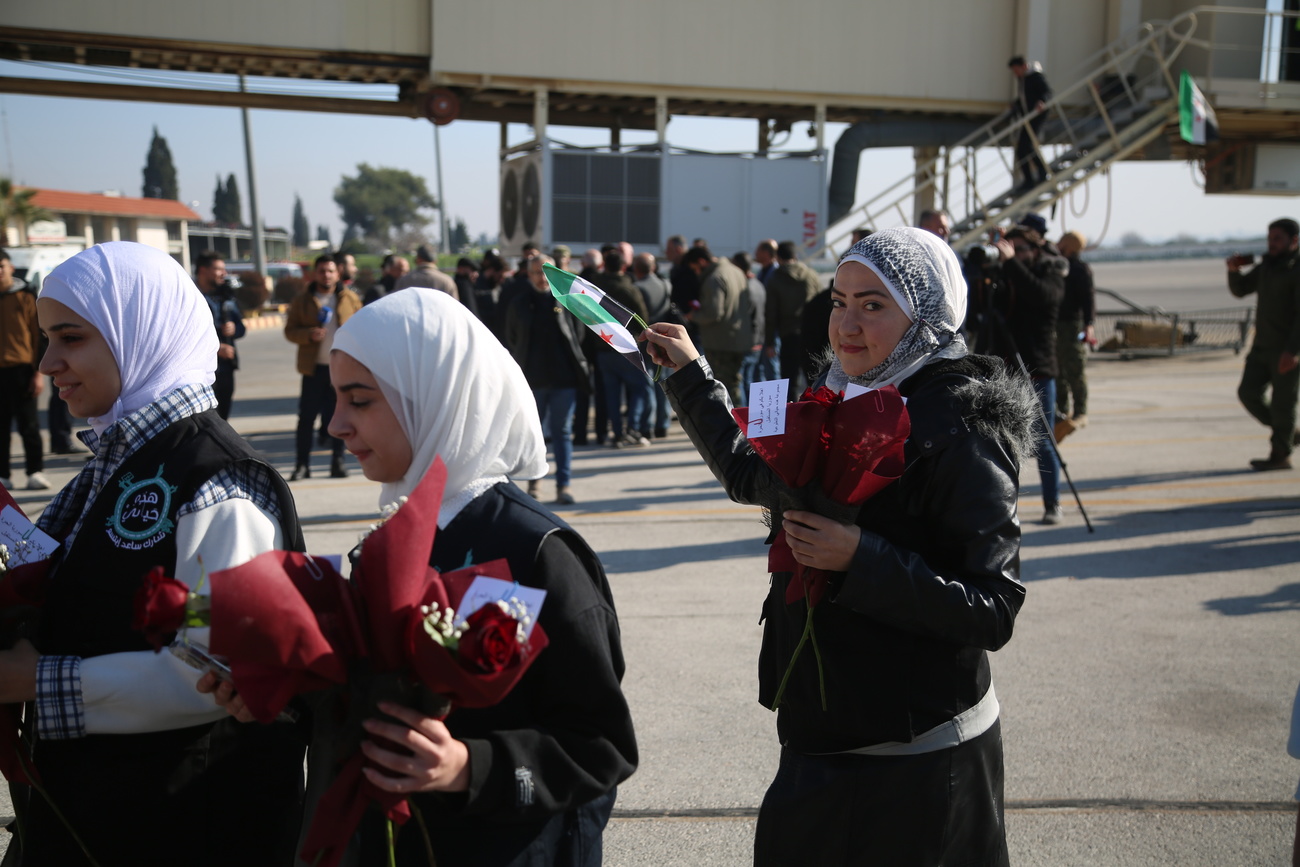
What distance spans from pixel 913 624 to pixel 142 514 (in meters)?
1.57

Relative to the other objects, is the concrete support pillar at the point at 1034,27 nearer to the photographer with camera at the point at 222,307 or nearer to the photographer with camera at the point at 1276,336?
the photographer with camera at the point at 1276,336

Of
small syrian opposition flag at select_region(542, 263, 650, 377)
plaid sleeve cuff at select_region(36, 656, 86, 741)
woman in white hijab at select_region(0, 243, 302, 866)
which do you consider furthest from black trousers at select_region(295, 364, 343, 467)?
plaid sleeve cuff at select_region(36, 656, 86, 741)

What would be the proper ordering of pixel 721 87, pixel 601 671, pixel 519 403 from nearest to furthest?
pixel 601 671
pixel 519 403
pixel 721 87

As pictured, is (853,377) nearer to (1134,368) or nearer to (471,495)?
(471,495)

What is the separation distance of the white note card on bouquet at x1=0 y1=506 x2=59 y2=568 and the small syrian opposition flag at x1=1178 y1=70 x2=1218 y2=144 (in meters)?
17.5

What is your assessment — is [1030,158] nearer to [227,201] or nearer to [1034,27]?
[1034,27]

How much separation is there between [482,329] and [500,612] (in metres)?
0.69

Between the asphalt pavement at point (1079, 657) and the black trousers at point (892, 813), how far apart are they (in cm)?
136

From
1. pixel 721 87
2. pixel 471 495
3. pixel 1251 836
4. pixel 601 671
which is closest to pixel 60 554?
pixel 471 495

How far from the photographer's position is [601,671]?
181 cm

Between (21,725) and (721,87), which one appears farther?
(721,87)

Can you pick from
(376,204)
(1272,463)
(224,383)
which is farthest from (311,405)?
(376,204)

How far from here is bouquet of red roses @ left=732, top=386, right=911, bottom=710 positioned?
1981 mm

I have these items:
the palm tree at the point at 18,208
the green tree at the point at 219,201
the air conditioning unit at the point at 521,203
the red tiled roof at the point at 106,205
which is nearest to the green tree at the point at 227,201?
the green tree at the point at 219,201
